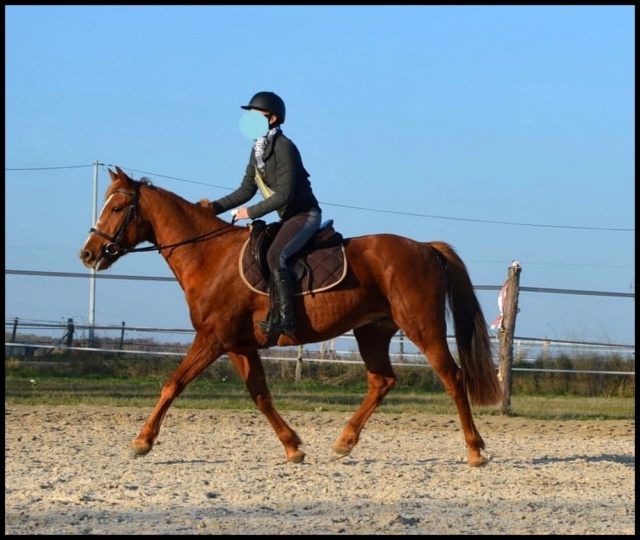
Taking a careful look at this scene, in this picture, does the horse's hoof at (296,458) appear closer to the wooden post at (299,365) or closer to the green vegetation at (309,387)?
the green vegetation at (309,387)

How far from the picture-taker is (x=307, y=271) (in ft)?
28.0

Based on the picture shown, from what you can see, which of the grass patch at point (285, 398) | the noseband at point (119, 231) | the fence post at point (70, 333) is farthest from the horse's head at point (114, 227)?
the fence post at point (70, 333)

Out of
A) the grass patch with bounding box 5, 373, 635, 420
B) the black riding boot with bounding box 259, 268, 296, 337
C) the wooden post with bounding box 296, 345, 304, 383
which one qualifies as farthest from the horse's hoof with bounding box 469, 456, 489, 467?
the wooden post with bounding box 296, 345, 304, 383

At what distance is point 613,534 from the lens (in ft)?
18.5

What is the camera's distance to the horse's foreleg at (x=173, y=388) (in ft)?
27.0

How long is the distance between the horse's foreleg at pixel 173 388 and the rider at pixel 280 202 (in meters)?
0.50

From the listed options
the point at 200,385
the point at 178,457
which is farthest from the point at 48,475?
the point at 200,385

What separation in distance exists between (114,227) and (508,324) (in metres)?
6.88

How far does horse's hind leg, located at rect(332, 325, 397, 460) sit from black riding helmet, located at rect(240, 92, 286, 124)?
6.57ft

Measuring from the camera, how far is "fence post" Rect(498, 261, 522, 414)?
45.6 feet

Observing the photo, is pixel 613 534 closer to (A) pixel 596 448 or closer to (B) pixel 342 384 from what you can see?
(A) pixel 596 448

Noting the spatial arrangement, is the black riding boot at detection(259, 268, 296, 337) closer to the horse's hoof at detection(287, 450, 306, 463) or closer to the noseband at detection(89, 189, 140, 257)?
the horse's hoof at detection(287, 450, 306, 463)

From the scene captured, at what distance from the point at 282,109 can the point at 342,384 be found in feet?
35.1

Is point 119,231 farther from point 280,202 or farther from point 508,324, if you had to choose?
point 508,324
